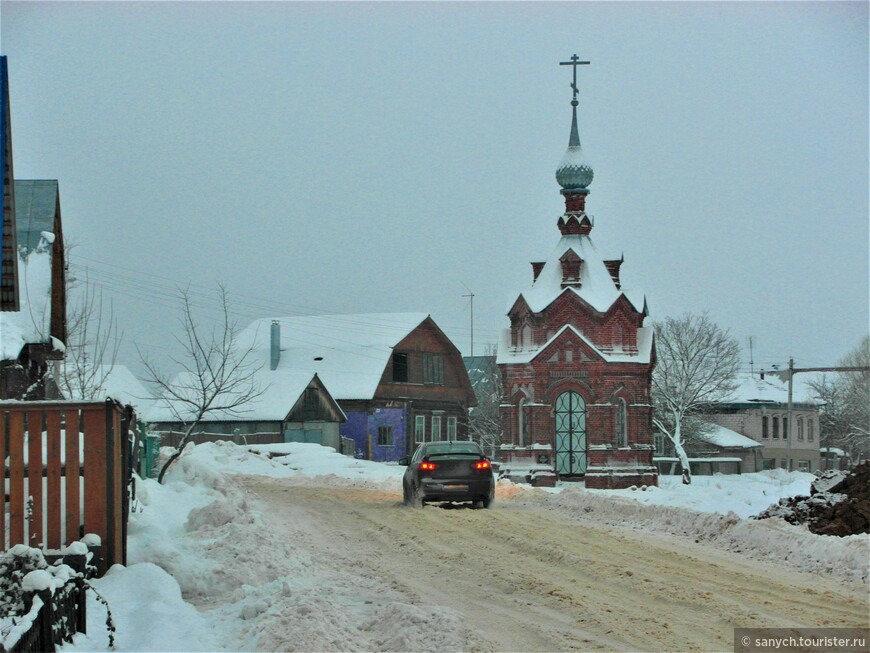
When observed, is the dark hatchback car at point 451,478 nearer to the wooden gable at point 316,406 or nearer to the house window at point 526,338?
the house window at point 526,338

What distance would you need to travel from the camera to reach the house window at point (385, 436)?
62.6 metres

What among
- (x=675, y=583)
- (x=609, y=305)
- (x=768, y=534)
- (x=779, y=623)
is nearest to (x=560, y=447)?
(x=609, y=305)

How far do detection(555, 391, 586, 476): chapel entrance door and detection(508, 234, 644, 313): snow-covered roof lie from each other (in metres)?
3.30

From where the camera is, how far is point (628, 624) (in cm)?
1032

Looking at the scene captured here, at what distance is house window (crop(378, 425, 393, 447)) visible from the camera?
62.6 metres

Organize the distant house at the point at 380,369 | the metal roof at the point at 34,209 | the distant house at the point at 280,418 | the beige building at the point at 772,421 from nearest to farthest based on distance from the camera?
the metal roof at the point at 34,209 → the distant house at the point at 280,418 → the distant house at the point at 380,369 → the beige building at the point at 772,421

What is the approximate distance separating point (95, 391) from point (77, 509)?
21222 mm

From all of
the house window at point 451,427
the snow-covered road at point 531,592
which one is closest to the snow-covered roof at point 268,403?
the house window at point 451,427

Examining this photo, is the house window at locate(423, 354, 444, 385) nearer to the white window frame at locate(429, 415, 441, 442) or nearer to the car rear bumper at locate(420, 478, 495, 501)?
the white window frame at locate(429, 415, 441, 442)

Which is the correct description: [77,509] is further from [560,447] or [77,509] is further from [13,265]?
[560,447]

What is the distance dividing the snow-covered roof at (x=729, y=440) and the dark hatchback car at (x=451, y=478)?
44814mm

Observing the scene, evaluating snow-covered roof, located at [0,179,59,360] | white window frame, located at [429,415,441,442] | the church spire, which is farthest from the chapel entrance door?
white window frame, located at [429,415,441,442]

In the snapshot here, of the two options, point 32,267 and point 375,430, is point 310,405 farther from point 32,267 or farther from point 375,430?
point 32,267

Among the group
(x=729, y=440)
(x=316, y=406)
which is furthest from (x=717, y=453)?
(x=316, y=406)
